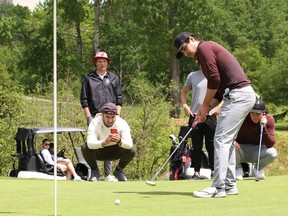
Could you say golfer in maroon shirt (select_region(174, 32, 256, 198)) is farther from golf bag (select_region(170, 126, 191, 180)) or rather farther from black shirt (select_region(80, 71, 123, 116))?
golf bag (select_region(170, 126, 191, 180))

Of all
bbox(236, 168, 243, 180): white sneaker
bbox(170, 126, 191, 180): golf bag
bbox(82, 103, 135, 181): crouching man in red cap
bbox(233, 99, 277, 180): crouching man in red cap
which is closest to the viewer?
bbox(236, 168, 243, 180): white sneaker

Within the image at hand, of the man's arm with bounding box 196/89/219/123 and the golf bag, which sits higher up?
the man's arm with bounding box 196/89/219/123

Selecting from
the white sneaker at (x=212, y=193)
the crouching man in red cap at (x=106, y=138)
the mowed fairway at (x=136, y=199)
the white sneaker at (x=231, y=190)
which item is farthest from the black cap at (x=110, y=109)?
the white sneaker at (x=212, y=193)

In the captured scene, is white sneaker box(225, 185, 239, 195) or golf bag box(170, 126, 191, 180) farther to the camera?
golf bag box(170, 126, 191, 180)

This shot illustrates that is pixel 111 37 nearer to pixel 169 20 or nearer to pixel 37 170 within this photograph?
pixel 169 20

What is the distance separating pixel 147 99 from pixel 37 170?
7874 mm

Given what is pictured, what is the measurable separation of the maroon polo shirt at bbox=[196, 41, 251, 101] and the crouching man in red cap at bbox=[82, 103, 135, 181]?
3186 mm

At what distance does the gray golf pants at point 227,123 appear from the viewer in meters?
9.20

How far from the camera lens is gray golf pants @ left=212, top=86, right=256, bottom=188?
362 inches

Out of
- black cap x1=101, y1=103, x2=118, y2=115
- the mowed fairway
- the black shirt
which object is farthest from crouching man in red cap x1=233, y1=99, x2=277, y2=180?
the black shirt

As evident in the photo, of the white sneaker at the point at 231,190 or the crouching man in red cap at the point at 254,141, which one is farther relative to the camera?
the crouching man in red cap at the point at 254,141

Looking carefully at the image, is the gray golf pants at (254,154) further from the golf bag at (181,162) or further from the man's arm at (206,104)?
the man's arm at (206,104)

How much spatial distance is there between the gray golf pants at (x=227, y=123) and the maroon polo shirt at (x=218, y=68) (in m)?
0.09

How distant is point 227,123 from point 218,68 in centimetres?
54
